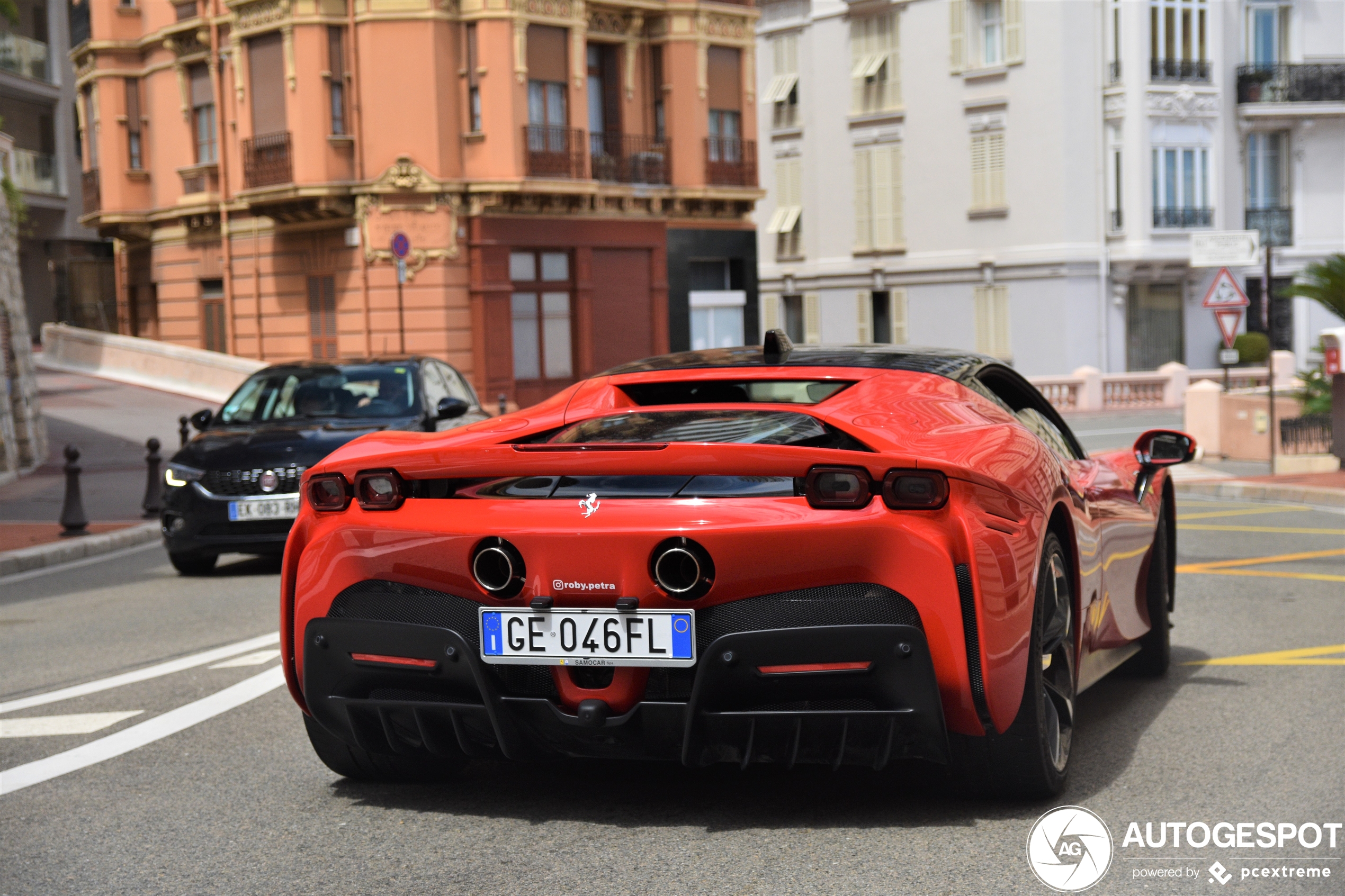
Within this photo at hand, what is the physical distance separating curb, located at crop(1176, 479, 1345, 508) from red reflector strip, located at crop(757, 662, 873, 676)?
499 inches

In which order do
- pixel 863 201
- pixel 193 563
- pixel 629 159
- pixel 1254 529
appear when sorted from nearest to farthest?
pixel 193 563
pixel 1254 529
pixel 629 159
pixel 863 201

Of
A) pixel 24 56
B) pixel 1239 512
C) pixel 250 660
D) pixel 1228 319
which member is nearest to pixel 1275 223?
pixel 1228 319

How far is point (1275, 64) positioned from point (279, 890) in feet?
148

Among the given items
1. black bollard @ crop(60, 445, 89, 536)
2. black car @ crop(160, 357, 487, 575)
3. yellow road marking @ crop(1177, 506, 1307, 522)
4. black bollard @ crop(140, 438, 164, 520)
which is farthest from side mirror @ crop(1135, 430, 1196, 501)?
black bollard @ crop(140, 438, 164, 520)

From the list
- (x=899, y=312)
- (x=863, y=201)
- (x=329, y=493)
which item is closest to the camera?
(x=329, y=493)

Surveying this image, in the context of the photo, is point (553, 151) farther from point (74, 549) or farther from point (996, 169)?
point (74, 549)

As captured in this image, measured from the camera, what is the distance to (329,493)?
4.39 metres

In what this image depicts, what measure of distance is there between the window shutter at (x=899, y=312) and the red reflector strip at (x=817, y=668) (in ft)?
137

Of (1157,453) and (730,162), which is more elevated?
(730,162)

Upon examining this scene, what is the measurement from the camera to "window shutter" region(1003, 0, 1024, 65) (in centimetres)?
4197

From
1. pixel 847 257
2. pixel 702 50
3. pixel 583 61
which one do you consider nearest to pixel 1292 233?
pixel 847 257

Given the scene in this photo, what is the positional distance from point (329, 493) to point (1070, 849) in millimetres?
2205

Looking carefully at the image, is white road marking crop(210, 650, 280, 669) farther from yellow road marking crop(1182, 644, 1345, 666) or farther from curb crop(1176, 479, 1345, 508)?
curb crop(1176, 479, 1345, 508)

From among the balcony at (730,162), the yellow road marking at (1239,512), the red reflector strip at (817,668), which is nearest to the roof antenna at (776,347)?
the red reflector strip at (817,668)
